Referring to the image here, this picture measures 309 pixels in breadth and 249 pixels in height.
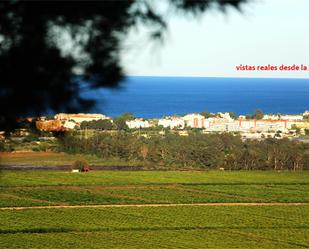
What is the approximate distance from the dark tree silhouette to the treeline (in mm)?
37915

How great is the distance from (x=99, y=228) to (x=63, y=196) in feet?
26.0

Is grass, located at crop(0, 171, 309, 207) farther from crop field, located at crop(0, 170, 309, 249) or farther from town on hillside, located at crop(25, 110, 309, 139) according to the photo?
town on hillside, located at crop(25, 110, 309, 139)

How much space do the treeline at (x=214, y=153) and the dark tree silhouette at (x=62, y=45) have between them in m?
37.9

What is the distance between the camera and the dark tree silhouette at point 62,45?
Result: 7.18ft

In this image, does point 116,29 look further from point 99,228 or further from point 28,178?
point 28,178

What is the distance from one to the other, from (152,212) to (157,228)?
11.9 ft

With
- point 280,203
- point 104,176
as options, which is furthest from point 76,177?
point 280,203

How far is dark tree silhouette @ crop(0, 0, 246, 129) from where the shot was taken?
219 cm

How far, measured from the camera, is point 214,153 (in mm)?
42000

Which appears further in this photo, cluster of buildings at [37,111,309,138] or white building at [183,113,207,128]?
white building at [183,113,207,128]

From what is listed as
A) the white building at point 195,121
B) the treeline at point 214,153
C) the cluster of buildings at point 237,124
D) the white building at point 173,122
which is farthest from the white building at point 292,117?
the treeline at point 214,153

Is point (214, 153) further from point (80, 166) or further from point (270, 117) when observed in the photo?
point (270, 117)

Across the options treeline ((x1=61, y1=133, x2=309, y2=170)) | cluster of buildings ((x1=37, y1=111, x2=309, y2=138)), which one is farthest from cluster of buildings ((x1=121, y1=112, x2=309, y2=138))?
treeline ((x1=61, y1=133, x2=309, y2=170))

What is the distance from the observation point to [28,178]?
32.6 m
